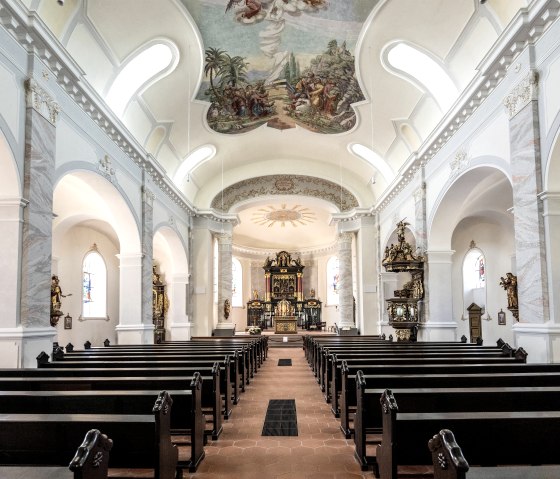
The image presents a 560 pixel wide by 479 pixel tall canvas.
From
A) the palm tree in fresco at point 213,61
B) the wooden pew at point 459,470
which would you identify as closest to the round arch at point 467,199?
the palm tree in fresco at point 213,61

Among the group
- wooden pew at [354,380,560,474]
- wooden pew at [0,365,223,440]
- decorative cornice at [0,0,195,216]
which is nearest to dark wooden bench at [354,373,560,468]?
wooden pew at [354,380,560,474]

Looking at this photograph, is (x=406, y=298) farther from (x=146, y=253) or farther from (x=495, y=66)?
(x=146, y=253)

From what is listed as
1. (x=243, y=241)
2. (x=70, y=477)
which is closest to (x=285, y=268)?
(x=243, y=241)

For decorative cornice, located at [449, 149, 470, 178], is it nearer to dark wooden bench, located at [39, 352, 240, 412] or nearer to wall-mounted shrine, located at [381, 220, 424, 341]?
wall-mounted shrine, located at [381, 220, 424, 341]

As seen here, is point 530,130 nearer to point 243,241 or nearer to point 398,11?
point 398,11

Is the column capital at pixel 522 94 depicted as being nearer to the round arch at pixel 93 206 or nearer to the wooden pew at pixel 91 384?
the wooden pew at pixel 91 384

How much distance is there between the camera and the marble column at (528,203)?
287 inches

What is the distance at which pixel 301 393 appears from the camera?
27.4 ft

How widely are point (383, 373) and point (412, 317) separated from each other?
7554 millimetres

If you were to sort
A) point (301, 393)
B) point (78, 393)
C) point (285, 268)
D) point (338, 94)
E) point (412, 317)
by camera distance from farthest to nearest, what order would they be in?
point (285, 268)
point (338, 94)
point (412, 317)
point (301, 393)
point (78, 393)

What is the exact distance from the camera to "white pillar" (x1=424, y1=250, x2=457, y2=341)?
12.2 metres

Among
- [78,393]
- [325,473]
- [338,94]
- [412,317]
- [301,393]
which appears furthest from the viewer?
[338,94]

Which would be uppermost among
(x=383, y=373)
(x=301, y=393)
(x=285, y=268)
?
(x=285, y=268)

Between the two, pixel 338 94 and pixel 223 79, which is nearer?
pixel 223 79
